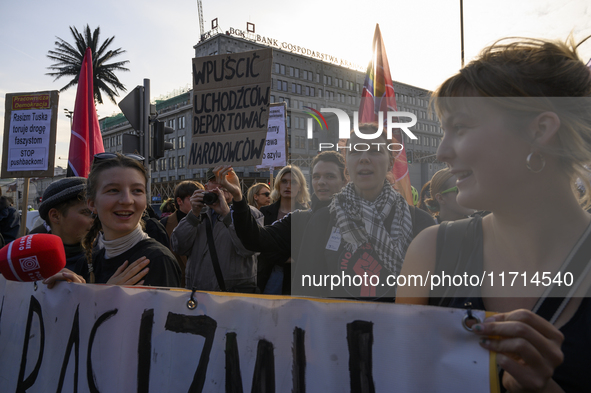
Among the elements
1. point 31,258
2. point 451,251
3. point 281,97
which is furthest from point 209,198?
point 281,97

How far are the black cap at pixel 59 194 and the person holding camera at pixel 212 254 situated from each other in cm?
98

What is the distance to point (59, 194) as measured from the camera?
2.52 metres

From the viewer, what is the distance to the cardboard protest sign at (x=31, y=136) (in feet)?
16.9

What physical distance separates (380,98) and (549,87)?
3.39 m

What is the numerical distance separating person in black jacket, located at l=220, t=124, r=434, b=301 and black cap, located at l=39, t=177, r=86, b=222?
1034mm

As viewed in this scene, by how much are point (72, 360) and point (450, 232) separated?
1.53m

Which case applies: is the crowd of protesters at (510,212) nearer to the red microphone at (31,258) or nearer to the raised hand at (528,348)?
the raised hand at (528,348)

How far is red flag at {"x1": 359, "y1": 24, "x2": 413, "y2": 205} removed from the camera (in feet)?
13.6

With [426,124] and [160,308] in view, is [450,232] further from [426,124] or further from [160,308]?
[426,124]

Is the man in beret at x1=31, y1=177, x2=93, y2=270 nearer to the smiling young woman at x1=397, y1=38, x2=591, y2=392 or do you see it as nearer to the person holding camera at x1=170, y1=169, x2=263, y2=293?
the person holding camera at x1=170, y1=169, x2=263, y2=293

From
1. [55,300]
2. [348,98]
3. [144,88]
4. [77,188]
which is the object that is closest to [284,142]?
[144,88]

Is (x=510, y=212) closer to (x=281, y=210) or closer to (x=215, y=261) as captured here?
(x=215, y=261)

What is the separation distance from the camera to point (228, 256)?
349 centimetres

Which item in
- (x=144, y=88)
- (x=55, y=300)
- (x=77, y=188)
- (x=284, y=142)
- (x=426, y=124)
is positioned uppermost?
(x=426, y=124)
